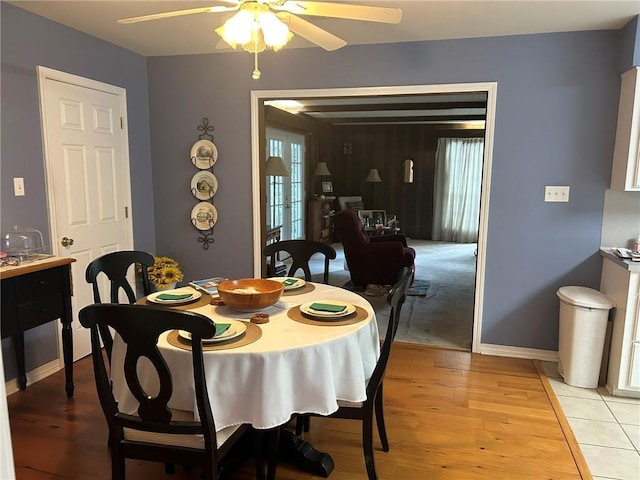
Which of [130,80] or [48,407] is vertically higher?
[130,80]

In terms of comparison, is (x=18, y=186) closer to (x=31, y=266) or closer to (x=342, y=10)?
(x=31, y=266)

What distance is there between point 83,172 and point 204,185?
0.96 meters

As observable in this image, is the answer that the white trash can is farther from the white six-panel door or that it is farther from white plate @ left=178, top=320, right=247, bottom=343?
the white six-panel door

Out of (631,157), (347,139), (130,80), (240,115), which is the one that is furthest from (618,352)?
(347,139)

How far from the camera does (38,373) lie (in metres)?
3.07

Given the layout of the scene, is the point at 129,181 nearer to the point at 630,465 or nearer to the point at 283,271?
the point at 283,271

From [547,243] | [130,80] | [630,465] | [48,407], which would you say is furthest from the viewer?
[130,80]

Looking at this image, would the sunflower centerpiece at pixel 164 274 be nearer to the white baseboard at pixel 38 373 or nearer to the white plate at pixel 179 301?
the white baseboard at pixel 38 373

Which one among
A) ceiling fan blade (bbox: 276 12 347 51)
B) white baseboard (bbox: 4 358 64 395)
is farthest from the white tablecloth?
white baseboard (bbox: 4 358 64 395)

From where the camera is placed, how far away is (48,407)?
274cm

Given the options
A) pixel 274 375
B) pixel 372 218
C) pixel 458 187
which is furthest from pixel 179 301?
pixel 458 187

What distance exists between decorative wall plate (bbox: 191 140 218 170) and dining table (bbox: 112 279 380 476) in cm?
226

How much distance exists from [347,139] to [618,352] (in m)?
7.32

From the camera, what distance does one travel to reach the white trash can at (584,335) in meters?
2.99
